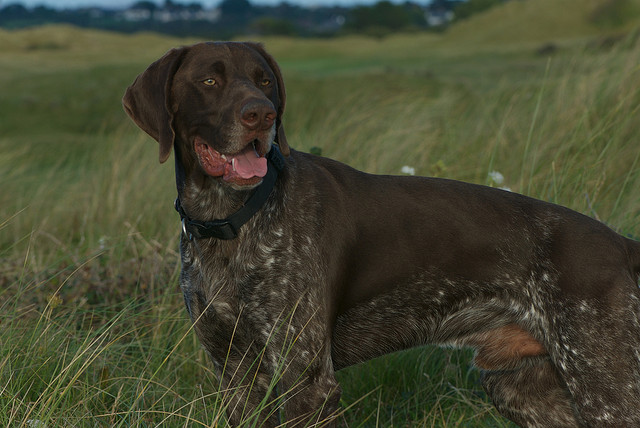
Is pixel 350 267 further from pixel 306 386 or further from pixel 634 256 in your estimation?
pixel 634 256

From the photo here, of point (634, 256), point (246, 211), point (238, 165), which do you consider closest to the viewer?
point (238, 165)

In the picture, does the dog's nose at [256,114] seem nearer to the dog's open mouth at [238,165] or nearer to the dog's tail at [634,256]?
the dog's open mouth at [238,165]

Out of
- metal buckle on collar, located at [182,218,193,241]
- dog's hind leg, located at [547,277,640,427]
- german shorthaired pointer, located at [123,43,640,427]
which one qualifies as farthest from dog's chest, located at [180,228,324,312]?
dog's hind leg, located at [547,277,640,427]

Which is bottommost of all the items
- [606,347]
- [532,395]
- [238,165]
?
[532,395]

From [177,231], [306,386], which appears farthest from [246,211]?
[177,231]

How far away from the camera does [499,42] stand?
1352 inches

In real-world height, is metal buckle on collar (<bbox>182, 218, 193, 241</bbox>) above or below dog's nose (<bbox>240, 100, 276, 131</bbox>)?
below

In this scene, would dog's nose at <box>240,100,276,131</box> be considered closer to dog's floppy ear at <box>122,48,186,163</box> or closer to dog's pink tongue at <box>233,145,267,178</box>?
dog's pink tongue at <box>233,145,267,178</box>

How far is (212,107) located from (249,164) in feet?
0.92

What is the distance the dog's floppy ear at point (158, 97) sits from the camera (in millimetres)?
3328

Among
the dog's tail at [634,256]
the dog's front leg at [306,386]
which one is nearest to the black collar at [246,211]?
the dog's front leg at [306,386]

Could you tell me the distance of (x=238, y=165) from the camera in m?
3.24

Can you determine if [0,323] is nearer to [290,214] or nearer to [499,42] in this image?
[290,214]

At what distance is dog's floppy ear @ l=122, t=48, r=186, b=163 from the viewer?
333cm
